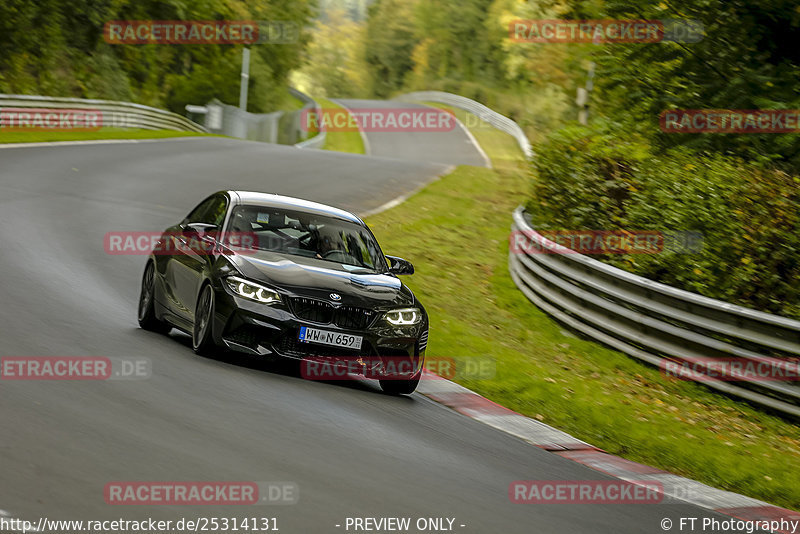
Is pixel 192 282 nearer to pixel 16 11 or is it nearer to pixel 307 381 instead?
pixel 307 381

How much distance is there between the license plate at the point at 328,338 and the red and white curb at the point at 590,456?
4.06 feet

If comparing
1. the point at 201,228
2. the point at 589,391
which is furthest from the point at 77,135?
the point at 589,391

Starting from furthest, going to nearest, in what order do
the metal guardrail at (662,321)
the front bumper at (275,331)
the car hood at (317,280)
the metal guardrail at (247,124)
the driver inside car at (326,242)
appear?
1. the metal guardrail at (247,124)
2. the metal guardrail at (662,321)
3. the driver inside car at (326,242)
4. the car hood at (317,280)
5. the front bumper at (275,331)

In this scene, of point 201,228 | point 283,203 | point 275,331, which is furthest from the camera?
point 283,203

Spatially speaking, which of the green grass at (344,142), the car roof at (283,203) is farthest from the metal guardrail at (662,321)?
the green grass at (344,142)

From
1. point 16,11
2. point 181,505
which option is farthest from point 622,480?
point 16,11

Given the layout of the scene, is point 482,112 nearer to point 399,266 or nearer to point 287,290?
Result: point 399,266

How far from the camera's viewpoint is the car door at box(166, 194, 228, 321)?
10078 millimetres

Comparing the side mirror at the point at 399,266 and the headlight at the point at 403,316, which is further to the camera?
the side mirror at the point at 399,266

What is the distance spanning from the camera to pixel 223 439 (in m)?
7.04

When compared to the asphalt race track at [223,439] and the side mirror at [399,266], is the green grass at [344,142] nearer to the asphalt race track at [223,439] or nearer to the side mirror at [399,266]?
the asphalt race track at [223,439]

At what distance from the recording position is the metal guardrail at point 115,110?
1388 inches

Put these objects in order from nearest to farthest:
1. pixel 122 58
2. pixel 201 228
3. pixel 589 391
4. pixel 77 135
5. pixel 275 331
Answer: pixel 275 331, pixel 201 228, pixel 589 391, pixel 77 135, pixel 122 58

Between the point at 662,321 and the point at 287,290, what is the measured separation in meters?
5.80
